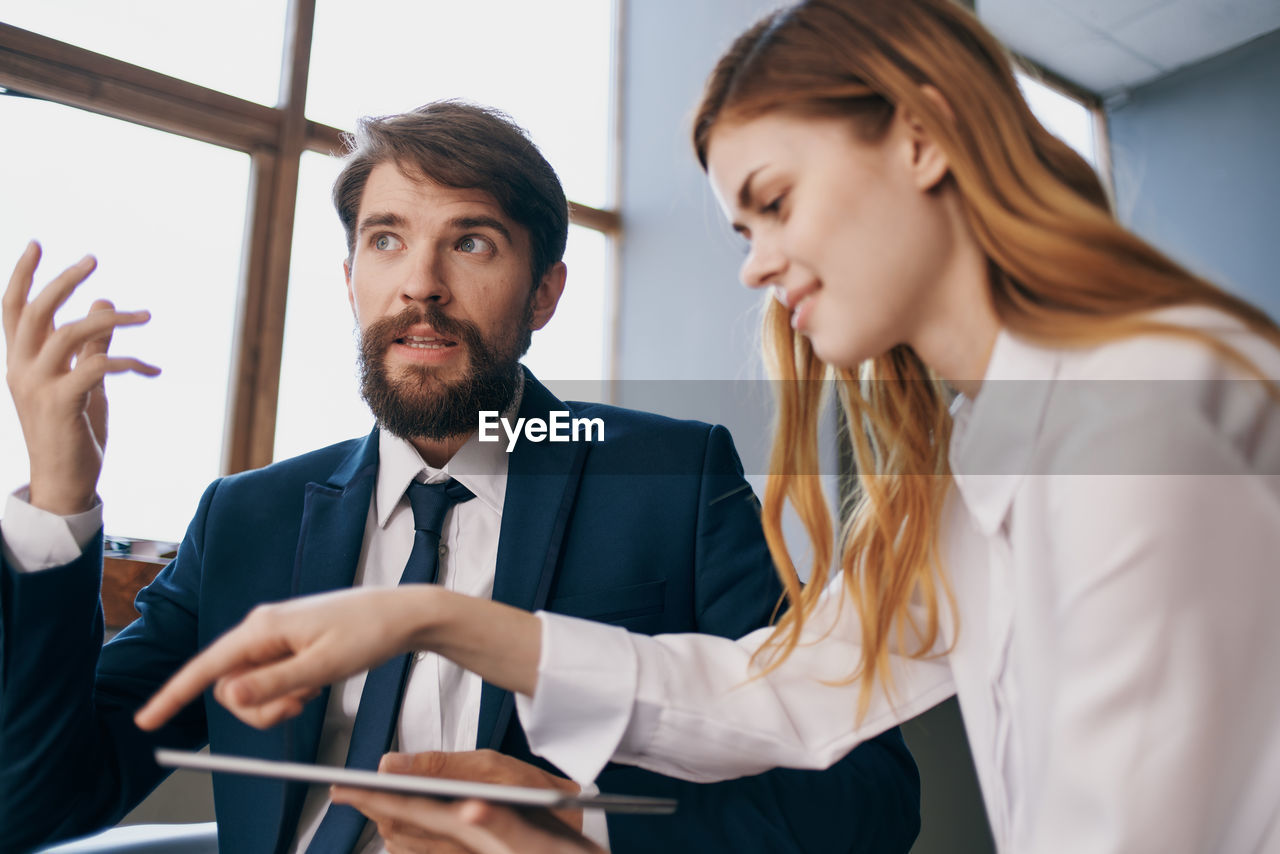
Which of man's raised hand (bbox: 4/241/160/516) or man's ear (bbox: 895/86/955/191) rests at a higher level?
man's ear (bbox: 895/86/955/191)

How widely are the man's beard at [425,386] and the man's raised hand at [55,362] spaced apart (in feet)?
1.29

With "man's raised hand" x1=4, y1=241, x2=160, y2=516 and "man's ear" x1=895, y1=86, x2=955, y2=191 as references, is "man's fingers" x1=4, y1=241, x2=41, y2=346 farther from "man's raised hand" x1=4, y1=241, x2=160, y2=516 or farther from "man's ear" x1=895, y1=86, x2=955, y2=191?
"man's ear" x1=895, y1=86, x2=955, y2=191

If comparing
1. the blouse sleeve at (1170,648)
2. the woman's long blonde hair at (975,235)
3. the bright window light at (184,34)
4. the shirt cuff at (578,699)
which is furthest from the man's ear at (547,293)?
the bright window light at (184,34)

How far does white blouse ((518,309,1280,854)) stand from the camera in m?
0.56

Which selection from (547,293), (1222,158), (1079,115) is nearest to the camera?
(547,293)

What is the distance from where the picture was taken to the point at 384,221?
1.34m

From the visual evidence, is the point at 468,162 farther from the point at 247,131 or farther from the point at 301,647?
the point at 247,131

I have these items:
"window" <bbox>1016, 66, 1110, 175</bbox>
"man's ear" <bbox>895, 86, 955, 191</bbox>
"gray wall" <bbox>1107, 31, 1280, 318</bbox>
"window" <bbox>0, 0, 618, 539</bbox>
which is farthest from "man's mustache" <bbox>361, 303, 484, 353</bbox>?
A: "window" <bbox>1016, 66, 1110, 175</bbox>

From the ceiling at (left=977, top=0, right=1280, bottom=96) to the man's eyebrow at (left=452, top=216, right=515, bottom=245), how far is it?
3.99ft

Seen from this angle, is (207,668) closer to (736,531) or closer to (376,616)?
(376,616)

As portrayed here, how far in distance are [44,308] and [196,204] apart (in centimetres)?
148

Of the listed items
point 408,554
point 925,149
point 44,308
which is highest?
point 925,149

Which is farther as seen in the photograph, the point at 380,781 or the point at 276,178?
the point at 276,178

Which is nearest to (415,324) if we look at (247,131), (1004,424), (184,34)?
(1004,424)
